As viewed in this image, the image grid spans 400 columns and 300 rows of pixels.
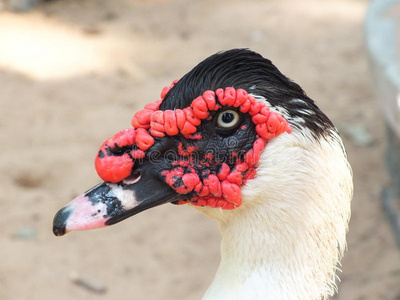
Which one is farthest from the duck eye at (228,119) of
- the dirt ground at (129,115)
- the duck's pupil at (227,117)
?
the dirt ground at (129,115)

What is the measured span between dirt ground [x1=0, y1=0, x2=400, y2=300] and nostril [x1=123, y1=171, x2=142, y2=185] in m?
2.36

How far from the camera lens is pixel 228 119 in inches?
75.9

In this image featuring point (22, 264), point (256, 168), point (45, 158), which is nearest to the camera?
point (256, 168)

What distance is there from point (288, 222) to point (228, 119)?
1.38 ft

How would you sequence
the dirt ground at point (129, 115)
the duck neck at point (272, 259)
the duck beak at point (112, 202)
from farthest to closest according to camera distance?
the dirt ground at point (129, 115)
the duck neck at point (272, 259)
the duck beak at point (112, 202)

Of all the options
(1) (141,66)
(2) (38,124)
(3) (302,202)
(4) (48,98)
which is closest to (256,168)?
(3) (302,202)

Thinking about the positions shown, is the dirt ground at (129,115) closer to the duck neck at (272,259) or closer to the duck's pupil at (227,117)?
the duck neck at (272,259)

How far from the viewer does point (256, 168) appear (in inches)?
76.4

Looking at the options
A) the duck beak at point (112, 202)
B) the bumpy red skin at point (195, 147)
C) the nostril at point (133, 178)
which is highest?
the bumpy red skin at point (195, 147)

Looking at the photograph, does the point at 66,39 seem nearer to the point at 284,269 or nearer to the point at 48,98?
the point at 48,98

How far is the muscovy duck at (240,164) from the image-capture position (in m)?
1.89

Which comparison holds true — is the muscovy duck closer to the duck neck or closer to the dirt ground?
the duck neck

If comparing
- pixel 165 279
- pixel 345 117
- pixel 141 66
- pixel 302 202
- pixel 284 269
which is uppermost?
pixel 141 66

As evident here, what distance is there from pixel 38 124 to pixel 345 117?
3166 mm
